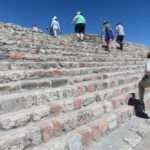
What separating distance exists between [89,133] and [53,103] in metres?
0.61

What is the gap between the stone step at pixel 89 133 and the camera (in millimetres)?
2707

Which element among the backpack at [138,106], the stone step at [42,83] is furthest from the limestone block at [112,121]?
the backpack at [138,106]

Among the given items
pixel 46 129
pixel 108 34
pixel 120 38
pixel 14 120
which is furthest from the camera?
pixel 120 38

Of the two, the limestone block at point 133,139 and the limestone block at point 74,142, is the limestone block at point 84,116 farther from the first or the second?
the limestone block at point 133,139

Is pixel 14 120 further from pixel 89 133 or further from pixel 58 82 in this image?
pixel 58 82

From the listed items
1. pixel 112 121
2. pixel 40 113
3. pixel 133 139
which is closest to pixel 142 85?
pixel 112 121

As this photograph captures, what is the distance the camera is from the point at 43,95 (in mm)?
3258

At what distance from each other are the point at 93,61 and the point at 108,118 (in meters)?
2.69

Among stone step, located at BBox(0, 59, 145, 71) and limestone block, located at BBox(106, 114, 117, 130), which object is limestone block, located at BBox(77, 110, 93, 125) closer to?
limestone block, located at BBox(106, 114, 117, 130)

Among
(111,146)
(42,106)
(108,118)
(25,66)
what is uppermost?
(25,66)

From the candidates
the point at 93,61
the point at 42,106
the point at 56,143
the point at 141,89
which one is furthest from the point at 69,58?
A: the point at 56,143

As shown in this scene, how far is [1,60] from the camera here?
3.93 metres

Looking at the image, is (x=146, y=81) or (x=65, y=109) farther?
(x=146, y=81)

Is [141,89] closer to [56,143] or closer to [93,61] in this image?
[93,61]
